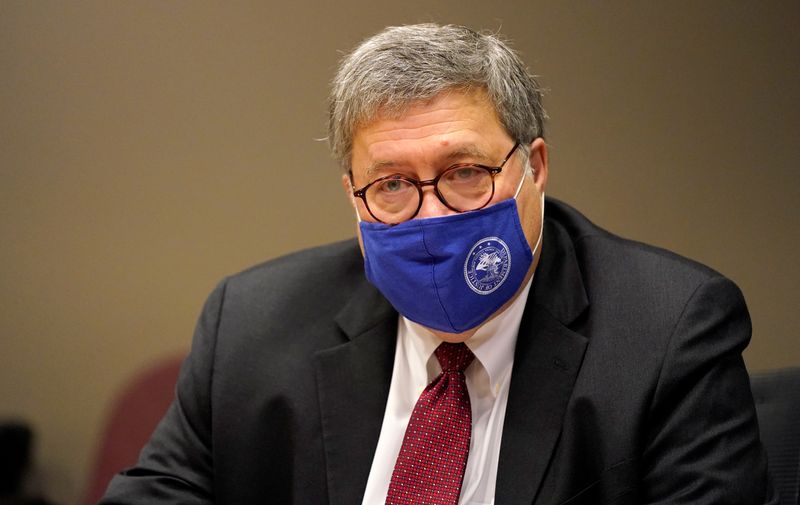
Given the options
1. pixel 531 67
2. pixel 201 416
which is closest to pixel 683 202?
pixel 531 67

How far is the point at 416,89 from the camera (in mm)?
1948

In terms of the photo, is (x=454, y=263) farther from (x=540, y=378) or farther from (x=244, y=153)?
(x=244, y=153)

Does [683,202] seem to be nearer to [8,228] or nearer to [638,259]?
[638,259]

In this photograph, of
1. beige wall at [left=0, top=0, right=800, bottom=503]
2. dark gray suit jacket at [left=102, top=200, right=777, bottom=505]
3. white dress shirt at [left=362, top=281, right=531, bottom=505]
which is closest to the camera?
A: dark gray suit jacket at [left=102, top=200, right=777, bottom=505]

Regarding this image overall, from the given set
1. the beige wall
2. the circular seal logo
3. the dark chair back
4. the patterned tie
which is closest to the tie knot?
the patterned tie

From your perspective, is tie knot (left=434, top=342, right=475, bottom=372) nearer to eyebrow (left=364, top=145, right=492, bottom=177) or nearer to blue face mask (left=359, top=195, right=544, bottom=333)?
blue face mask (left=359, top=195, right=544, bottom=333)

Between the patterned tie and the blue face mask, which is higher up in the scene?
the blue face mask

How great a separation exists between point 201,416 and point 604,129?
154 centimetres

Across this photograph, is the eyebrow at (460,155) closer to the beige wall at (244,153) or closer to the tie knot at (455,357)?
the tie knot at (455,357)

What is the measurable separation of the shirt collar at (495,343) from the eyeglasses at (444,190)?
276 millimetres

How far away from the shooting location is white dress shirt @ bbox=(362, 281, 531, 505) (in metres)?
2.02

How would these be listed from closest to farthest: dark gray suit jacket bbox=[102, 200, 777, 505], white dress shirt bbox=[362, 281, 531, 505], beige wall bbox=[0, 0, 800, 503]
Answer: dark gray suit jacket bbox=[102, 200, 777, 505], white dress shirt bbox=[362, 281, 531, 505], beige wall bbox=[0, 0, 800, 503]

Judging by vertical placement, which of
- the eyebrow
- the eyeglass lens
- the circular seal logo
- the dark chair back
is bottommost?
the dark chair back

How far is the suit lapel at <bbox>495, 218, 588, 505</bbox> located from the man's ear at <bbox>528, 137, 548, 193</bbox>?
0.63ft
